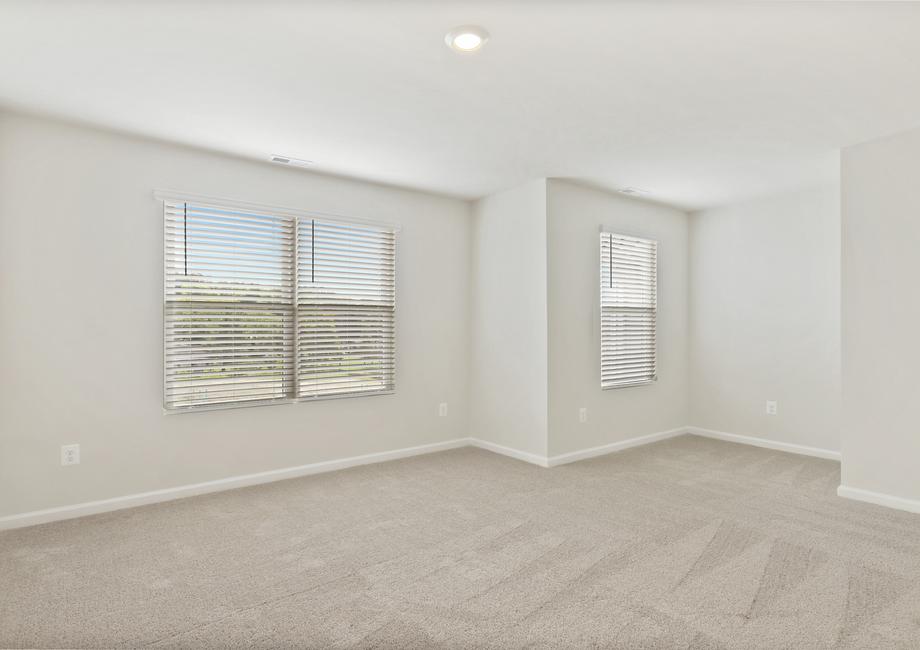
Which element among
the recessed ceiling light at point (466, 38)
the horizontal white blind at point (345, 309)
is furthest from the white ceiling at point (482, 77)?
the horizontal white blind at point (345, 309)

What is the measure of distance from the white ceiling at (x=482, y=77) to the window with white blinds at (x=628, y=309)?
125 centimetres

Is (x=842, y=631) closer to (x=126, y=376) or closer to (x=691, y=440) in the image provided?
(x=691, y=440)

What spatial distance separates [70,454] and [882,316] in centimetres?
510

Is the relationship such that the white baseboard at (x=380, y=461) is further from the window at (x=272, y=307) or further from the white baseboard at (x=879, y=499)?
the window at (x=272, y=307)

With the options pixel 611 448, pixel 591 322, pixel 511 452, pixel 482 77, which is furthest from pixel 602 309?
pixel 482 77

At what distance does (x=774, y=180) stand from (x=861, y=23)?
8.40 feet

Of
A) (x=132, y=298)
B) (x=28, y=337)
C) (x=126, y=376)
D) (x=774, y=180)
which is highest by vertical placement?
(x=774, y=180)

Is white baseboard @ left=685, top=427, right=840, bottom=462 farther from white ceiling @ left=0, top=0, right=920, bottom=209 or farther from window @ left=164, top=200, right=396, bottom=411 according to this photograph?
window @ left=164, top=200, right=396, bottom=411

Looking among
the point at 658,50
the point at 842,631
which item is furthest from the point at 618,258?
the point at 842,631

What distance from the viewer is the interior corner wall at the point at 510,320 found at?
456 centimetres

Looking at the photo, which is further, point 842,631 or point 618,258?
point 618,258

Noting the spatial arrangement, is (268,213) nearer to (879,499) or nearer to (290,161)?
(290,161)

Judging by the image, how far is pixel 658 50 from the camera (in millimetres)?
2373

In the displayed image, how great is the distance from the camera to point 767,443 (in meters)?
5.12
